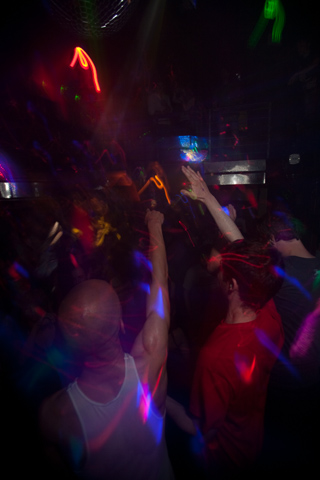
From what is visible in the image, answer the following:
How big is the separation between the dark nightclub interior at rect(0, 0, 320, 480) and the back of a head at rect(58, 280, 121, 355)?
7cm

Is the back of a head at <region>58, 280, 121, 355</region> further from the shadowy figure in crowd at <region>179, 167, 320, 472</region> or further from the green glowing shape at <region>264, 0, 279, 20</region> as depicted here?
the green glowing shape at <region>264, 0, 279, 20</region>

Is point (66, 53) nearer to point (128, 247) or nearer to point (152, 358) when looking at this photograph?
point (128, 247)

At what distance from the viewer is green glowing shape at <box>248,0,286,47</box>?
144 inches

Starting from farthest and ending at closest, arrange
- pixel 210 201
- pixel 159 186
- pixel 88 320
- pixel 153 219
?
pixel 159 186
pixel 210 201
pixel 153 219
pixel 88 320

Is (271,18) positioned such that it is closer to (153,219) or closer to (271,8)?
(271,8)

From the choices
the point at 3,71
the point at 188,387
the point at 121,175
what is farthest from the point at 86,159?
the point at 188,387

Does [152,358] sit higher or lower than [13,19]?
lower

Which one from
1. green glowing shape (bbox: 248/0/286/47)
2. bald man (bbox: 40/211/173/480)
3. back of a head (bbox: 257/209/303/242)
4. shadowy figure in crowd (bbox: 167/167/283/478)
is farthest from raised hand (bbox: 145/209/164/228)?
green glowing shape (bbox: 248/0/286/47)

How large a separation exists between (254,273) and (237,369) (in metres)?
0.60

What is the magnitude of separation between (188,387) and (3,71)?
4313mm

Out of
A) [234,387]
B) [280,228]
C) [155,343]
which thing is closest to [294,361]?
[234,387]

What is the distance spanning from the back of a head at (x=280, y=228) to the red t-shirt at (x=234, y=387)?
3.46 ft

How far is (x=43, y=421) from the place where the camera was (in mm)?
1044

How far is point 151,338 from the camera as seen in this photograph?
1345mm
